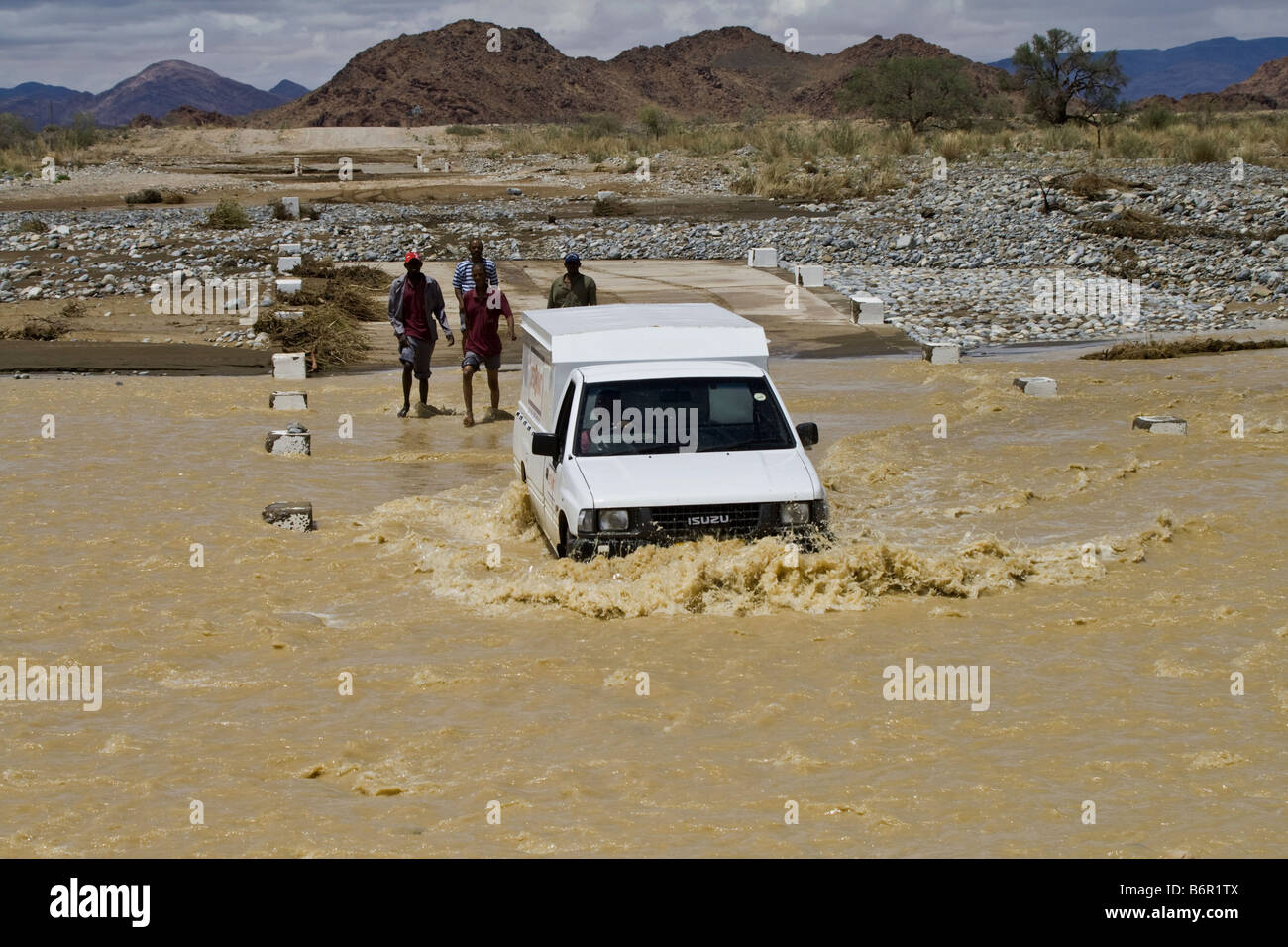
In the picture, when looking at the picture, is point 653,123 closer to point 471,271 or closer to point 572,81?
point 572,81

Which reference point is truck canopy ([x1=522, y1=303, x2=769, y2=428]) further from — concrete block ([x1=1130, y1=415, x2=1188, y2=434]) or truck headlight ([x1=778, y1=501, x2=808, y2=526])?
concrete block ([x1=1130, y1=415, x2=1188, y2=434])

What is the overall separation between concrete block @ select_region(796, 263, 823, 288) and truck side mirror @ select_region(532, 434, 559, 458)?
17148mm

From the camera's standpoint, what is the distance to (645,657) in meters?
8.59

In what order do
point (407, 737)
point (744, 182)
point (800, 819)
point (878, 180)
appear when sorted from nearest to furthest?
point (800, 819) → point (407, 737) → point (878, 180) → point (744, 182)

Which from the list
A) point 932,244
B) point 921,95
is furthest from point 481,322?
point 921,95

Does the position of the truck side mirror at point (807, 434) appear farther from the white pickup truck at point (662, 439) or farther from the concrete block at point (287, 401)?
the concrete block at point (287, 401)

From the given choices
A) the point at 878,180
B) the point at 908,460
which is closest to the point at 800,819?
the point at 908,460

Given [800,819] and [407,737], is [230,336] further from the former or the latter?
[800,819]

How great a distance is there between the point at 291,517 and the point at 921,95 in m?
68.6

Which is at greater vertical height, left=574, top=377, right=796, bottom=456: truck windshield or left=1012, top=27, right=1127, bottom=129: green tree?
left=1012, top=27, right=1127, bottom=129: green tree

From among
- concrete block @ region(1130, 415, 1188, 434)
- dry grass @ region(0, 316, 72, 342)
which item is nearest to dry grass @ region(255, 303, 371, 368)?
dry grass @ region(0, 316, 72, 342)

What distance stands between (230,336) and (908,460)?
12.1m

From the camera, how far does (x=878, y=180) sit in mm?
42312

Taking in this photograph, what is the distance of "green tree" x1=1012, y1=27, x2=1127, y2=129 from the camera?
73.8 meters
